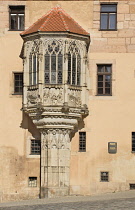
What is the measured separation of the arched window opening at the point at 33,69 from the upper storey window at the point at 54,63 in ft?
1.78

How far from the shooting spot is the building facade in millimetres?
25031

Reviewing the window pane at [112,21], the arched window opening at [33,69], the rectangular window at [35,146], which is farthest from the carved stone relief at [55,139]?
the window pane at [112,21]

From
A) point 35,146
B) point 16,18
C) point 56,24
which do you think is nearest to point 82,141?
point 35,146

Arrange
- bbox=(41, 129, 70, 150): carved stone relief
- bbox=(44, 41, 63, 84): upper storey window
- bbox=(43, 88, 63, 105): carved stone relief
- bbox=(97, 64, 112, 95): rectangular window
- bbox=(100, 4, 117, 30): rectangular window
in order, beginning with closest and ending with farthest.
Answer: bbox=(43, 88, 63, 105): carved stone relief < bbox=(44, 41, 63, 84): upper storey window < bbox=(41, 129, 70, 150): carved stone relief < bbox=(97, 64, 112, 95): rectangular window < bbox=(100, 4, 117, 30): rectangular window

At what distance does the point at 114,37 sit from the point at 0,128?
680cm

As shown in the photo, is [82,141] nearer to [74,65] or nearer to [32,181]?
[32,181]

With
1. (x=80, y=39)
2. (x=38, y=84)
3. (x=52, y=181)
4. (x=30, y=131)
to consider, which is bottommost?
(x=52, y=181)

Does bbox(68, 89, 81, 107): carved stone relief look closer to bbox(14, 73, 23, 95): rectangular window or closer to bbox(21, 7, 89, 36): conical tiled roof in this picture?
bbox(21, 7, 89, 36): conical tiled roof

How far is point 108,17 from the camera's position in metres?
26.8

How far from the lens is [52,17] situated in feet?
84.9

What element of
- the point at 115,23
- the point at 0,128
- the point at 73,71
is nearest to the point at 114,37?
the point at 115,23

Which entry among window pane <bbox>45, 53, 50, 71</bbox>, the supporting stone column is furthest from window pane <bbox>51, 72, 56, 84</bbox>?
the supporting stone column

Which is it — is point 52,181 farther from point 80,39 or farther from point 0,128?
point 80,39

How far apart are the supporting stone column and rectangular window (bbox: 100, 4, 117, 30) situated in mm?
5347
